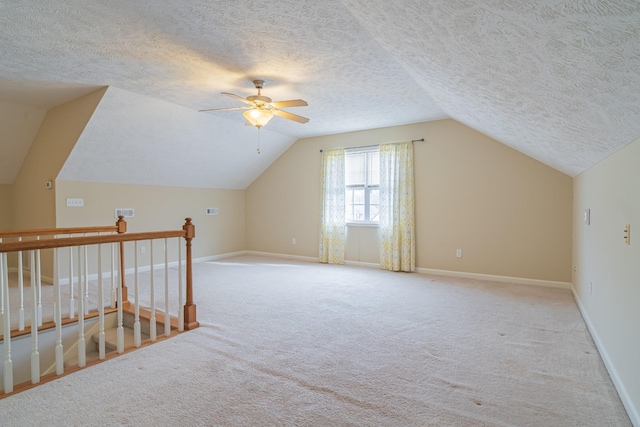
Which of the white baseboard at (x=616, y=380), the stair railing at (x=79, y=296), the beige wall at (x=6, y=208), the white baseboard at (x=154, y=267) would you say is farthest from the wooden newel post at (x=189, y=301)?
the beige wall at (x=6, y=208)

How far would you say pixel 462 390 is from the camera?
2.03m

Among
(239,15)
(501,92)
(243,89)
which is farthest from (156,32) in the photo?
(501,92)

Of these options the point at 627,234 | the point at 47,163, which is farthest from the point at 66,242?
the point at 627,234

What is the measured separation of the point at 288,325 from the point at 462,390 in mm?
1588

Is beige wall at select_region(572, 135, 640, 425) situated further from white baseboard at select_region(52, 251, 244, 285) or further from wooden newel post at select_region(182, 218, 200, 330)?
white baseboard at select_region(52, 251, 244, 285)

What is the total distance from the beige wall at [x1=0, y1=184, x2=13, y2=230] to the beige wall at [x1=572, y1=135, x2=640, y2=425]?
7573 mm

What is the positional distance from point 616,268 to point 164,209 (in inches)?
237

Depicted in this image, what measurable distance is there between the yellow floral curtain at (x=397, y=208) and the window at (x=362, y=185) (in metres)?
0.28

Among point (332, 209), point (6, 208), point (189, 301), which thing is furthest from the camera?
point (332, 209)

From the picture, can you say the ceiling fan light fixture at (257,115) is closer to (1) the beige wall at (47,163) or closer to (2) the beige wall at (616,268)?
(1) the beige wall at (47,163)

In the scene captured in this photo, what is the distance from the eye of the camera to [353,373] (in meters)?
2.24

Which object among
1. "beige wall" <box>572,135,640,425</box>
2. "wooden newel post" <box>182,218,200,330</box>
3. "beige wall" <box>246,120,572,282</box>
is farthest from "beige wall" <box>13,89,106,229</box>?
"beige wall" <box>572,135,640,425</box>

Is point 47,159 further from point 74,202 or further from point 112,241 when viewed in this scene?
point 112,241

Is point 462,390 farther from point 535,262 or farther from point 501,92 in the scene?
point 535,262
